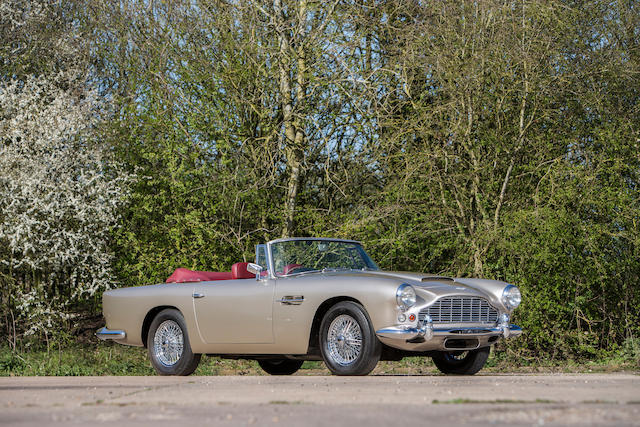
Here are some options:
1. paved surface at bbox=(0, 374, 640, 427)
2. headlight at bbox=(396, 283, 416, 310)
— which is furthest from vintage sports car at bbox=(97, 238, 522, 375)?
paved surface at bbox=(0, 374, 640, 427)

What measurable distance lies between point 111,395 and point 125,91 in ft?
44.2

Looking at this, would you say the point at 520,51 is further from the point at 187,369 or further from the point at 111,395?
the point at 111,395

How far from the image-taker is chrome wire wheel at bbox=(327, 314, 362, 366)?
28.6 feet

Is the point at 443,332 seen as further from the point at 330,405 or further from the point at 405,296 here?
the point at 330,405

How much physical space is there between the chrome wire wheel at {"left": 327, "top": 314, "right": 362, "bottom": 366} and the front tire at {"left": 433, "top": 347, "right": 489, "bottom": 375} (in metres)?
1.44

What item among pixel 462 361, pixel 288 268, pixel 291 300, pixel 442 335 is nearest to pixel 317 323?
pixel 291 300

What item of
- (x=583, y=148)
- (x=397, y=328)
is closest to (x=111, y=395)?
(x=397, y=328)

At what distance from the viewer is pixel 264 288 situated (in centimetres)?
963

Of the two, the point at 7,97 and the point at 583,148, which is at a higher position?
the point at 7,97

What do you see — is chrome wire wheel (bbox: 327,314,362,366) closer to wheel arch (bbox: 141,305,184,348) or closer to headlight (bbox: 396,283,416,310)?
headlight (bbox: 396,283,416,310)

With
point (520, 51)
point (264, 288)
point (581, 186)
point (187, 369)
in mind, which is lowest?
point (187, 369)

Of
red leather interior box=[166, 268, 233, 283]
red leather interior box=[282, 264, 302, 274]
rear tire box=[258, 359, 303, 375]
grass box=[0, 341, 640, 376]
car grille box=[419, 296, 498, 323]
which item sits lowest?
grass box=[0, 341, 640, 376]

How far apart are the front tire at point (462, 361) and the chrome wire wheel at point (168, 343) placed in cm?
289

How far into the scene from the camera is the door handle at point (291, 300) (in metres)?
9.22
